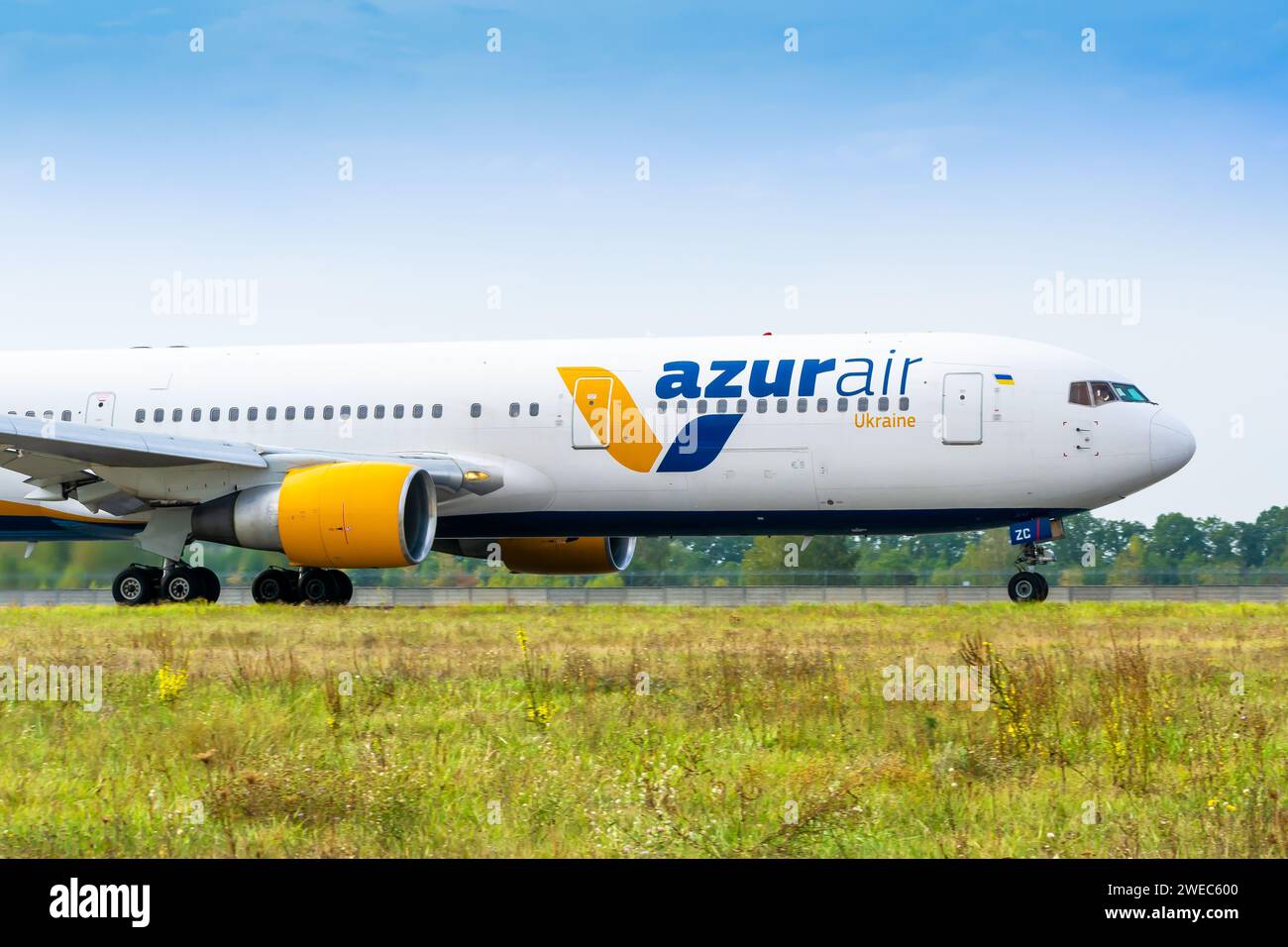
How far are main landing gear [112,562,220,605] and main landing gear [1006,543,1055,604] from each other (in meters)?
13.0

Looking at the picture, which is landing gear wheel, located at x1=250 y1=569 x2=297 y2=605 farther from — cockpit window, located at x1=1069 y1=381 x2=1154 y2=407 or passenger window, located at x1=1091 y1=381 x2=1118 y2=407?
passenger window, located at x1=1091 y1=381 x2=1118 y2=407

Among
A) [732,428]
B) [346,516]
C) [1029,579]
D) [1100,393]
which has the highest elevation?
[1100,393]

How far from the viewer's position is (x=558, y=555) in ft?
86.3

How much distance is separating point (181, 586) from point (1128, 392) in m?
15.4

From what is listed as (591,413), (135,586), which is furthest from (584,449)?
(135,586)

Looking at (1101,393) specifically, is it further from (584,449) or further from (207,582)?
(207,582)

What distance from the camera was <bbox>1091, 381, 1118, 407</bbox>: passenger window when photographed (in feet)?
69.8

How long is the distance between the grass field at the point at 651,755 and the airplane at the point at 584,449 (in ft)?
23.3
